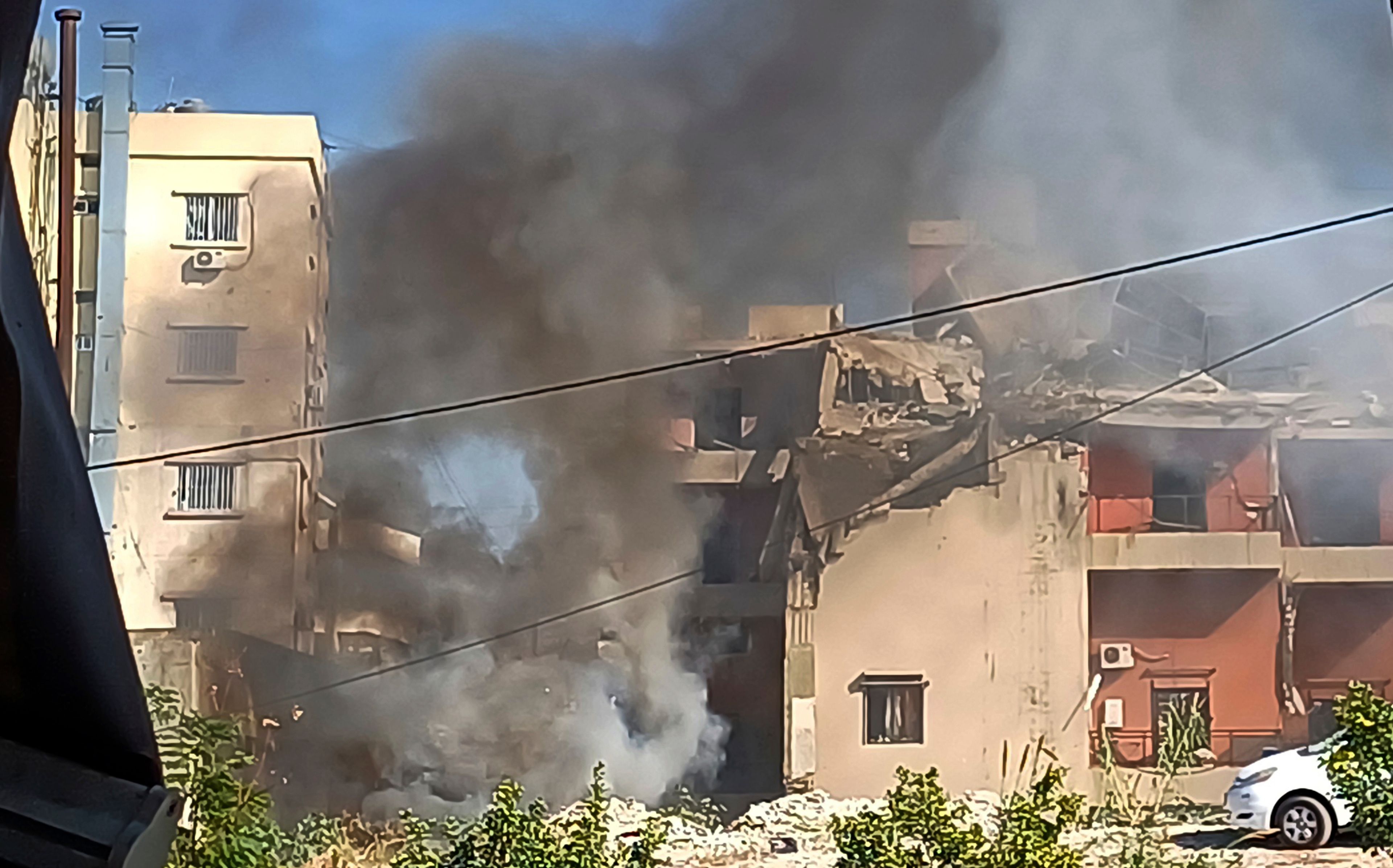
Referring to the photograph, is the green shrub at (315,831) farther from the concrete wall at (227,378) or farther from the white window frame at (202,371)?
the white window frame at (202,371)

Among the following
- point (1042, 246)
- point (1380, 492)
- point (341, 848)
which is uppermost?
point (1042, 246)

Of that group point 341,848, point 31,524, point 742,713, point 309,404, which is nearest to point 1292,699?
point 742,713

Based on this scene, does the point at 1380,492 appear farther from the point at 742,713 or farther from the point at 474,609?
the point at 474,609

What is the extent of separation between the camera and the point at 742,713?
21.9ft

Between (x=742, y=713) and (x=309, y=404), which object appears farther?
(x=309, y=404)

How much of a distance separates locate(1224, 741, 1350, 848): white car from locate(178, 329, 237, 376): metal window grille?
→ 4959mm

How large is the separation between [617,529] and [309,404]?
5.38 ft

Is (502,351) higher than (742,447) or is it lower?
higher

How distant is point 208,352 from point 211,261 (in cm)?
45

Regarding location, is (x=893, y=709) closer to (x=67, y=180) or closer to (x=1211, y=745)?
(x=1211, y=745)

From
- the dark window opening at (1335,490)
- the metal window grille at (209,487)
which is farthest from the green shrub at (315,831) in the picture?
the dark window opening at (1335,490)

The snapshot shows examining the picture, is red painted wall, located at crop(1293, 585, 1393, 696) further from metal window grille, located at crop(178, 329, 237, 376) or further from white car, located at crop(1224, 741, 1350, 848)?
metal window grille, located at crop(178, 329, 237, 376)

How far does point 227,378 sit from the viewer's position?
7070 millimetres

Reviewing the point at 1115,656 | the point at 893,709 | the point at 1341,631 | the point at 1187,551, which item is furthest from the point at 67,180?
the point at 1341,631
